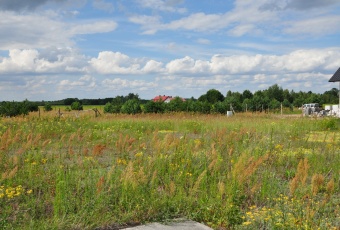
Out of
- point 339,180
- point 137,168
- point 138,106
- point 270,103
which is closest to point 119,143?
point 137,168

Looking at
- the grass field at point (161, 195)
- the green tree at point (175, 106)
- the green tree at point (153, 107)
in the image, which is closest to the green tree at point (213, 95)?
the green tree at point (175, 106)

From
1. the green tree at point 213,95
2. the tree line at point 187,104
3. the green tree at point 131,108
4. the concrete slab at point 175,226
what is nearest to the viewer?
the concrete slab at point 175,226

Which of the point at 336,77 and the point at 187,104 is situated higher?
the point at 336,77

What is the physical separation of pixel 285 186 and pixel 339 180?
754mm

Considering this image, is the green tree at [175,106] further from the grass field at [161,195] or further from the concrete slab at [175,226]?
the concrete slab at [175,226]

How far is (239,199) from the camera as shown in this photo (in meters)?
4.32

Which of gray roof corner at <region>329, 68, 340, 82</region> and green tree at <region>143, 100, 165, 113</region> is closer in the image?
gray roof corner at <region>329, 68, 340, 82</region>

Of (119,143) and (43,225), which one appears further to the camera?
(119,143)

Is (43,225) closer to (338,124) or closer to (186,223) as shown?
(186,223)

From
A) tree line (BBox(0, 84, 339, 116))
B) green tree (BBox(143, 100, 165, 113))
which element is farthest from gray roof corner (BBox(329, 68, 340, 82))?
green tree (BBox(143, 100, 165, 113))

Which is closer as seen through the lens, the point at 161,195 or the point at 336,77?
the point at 161,195

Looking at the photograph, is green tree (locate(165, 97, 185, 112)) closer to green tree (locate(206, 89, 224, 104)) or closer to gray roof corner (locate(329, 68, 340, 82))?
gray roof corner (locate(329, 68, 340, 82))

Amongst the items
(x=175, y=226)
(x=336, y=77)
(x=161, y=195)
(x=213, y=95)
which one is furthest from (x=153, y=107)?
(x=213, y=95)

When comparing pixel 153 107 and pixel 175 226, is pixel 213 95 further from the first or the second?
pixel 175 226
